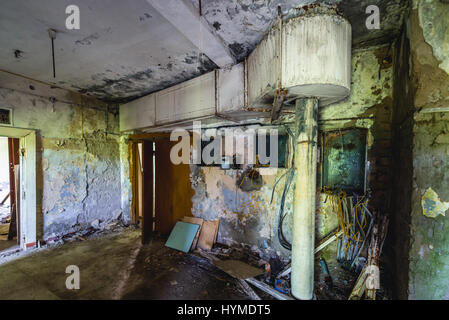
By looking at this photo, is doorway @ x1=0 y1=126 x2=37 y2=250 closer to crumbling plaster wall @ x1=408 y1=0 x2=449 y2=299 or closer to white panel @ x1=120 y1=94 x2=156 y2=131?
white panel @ x1=120 y1=94 x2=156 y2=131

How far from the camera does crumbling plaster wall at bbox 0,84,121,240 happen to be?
3.71m

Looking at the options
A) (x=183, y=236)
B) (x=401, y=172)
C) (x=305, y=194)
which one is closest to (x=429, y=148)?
(x=401, y=172)

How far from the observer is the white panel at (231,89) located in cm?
266

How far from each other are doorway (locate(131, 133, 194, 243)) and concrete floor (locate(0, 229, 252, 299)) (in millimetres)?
626

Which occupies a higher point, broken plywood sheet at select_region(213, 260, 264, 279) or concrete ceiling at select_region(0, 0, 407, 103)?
concrete ceiling at select_region(0, 0, 407, 103)

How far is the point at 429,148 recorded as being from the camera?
1.69m

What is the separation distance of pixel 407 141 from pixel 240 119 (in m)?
2.09

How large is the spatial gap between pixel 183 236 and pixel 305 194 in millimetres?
2557

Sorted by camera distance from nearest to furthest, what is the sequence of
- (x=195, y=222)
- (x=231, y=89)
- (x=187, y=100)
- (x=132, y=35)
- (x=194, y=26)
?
1. (x=194, y=26)
2. (x=132, y=35)
3. (x=231, y=89)
4. (x=187, y=100)
5. (x=195, y=222)

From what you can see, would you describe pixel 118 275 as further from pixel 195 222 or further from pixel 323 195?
pixel 323 195

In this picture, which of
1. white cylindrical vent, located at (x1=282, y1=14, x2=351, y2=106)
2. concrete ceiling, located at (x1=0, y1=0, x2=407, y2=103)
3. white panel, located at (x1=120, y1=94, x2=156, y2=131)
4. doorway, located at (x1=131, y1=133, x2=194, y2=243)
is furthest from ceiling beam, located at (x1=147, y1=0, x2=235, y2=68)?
doorway, located at (x1=131, y1=133, x2=194, y2=243)

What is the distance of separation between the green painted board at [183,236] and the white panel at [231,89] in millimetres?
2301

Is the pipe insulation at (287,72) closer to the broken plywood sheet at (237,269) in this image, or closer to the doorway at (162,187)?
the doorway at (162,187)
